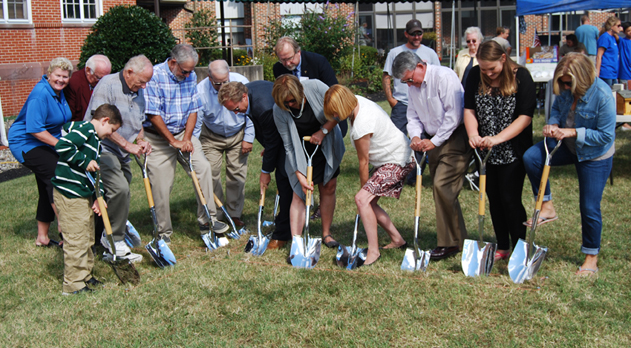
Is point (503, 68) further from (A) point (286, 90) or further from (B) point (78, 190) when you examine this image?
(B) point (78, 190)

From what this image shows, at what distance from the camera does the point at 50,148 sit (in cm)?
535

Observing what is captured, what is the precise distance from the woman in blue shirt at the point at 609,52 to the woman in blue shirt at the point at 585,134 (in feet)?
20.4

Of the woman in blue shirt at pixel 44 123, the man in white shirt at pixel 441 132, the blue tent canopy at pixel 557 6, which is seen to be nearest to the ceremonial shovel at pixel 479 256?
the man in white shirt at pixel 441 132

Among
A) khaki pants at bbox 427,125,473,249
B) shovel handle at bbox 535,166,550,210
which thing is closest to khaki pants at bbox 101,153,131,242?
khaki pants at bbox 427,125,473,249

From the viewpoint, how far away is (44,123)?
517 cm

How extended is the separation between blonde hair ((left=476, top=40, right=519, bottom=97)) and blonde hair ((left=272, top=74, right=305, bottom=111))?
1423 mm

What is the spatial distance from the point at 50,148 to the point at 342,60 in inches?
585

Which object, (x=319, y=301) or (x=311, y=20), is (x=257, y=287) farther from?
(x=311, y=20)

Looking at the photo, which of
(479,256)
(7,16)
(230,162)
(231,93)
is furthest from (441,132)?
(7,16)

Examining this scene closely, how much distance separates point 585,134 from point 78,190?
12.4ft

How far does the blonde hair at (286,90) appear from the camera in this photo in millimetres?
4590

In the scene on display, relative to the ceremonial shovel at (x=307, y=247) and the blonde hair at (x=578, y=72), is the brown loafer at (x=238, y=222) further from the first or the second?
the blonde hair at (x=578, y=72)

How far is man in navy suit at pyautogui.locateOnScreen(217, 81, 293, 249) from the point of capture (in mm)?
5043

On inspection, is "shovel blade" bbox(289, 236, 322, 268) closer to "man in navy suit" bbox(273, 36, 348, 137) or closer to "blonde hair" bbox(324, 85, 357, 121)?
"blonde hair" bbox(324, 85, 357, 121)
